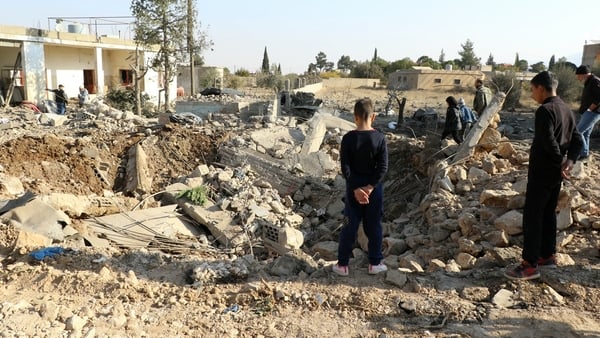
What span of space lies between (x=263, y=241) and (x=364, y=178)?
11.0 feet

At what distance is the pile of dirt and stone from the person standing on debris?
27cm

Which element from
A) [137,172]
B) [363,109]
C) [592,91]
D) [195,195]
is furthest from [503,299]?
[137,172]

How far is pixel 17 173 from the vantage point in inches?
324

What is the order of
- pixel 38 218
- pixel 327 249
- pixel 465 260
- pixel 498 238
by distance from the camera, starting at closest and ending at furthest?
pixel 465 260 → pixel 498 238 → pixel 38 218 → pixel 327 249

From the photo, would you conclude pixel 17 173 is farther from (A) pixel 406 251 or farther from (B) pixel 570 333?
(B) pixel 570 333

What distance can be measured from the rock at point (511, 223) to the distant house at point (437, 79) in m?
29.7

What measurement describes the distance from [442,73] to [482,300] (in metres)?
33.9

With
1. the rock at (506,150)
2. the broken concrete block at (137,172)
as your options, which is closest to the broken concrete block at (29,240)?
the broken concrete block at (137,172)

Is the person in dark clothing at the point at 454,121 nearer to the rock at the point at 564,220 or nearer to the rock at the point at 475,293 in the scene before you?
the rock at the point at 564,220

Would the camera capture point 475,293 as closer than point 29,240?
Yes

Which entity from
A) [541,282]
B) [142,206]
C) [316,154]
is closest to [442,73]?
[316,154]

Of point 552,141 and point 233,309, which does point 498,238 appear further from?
point 233,309

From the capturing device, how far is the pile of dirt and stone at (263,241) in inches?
130

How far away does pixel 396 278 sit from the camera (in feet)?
12.4
